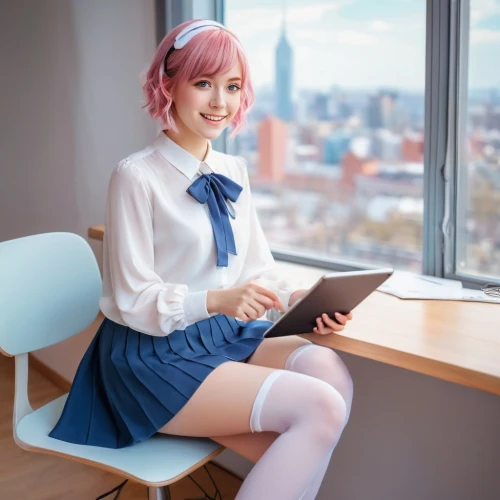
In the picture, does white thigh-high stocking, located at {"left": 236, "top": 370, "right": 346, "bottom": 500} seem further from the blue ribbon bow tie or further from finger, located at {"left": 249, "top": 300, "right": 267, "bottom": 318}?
the blue ribbon bow tie

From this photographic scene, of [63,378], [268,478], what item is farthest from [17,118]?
[268,478]

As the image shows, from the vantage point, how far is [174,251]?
1436 millimetres

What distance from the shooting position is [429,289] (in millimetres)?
1655

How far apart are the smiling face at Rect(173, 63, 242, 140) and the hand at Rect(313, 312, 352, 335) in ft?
1.52

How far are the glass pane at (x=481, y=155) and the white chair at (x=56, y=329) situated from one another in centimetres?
84

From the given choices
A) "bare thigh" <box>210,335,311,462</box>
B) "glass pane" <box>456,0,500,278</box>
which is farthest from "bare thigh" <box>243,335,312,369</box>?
"glass pane" <box>456,0,500,278</box>

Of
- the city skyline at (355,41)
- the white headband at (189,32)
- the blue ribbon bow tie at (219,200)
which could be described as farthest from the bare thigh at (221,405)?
the city skyline at (355,41)

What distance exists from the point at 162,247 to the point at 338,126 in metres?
0.80

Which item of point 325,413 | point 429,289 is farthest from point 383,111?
point 325,413

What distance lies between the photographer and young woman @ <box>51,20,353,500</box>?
4.06 feet

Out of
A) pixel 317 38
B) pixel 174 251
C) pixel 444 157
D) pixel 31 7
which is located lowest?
pixel 174 251

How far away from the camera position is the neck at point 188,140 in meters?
1.50

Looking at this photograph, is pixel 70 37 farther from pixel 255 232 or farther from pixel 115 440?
pixel 115 440

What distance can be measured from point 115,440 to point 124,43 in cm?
153
